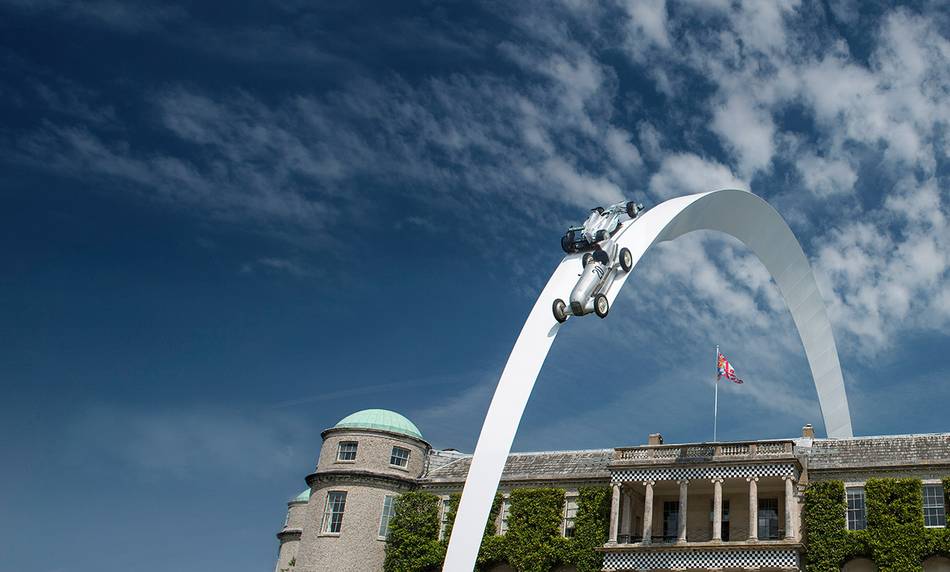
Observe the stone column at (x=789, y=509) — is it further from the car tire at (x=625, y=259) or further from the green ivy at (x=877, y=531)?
the car tire at (x=625, y=259)

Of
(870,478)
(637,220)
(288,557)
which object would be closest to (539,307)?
(637,220)

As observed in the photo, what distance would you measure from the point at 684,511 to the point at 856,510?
21.2ft

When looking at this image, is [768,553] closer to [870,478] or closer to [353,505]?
[870,478]

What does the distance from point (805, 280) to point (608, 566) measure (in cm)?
1627

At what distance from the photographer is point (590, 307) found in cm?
2731

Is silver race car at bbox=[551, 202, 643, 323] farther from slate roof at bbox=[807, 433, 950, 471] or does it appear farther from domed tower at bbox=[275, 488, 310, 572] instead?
domed tower at bbox=[275, 488, 310, 572]

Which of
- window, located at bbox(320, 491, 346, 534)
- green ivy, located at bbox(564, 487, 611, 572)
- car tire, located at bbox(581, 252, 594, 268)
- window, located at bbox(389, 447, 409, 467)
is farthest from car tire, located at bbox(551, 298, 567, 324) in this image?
window, located at bbox(320, 491, 346, 534)

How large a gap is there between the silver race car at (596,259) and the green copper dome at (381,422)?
18.8 meters

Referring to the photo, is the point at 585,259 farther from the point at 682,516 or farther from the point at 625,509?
the point at 625,509

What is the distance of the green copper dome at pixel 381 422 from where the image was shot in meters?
44.5

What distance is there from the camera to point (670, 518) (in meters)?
40.3

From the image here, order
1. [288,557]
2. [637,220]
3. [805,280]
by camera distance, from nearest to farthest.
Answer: [637,220] → [805,280] → [288,557]

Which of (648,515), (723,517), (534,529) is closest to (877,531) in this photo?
(723,517)

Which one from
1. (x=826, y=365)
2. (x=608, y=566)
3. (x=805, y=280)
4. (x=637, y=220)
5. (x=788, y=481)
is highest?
(x=805, y=280)
